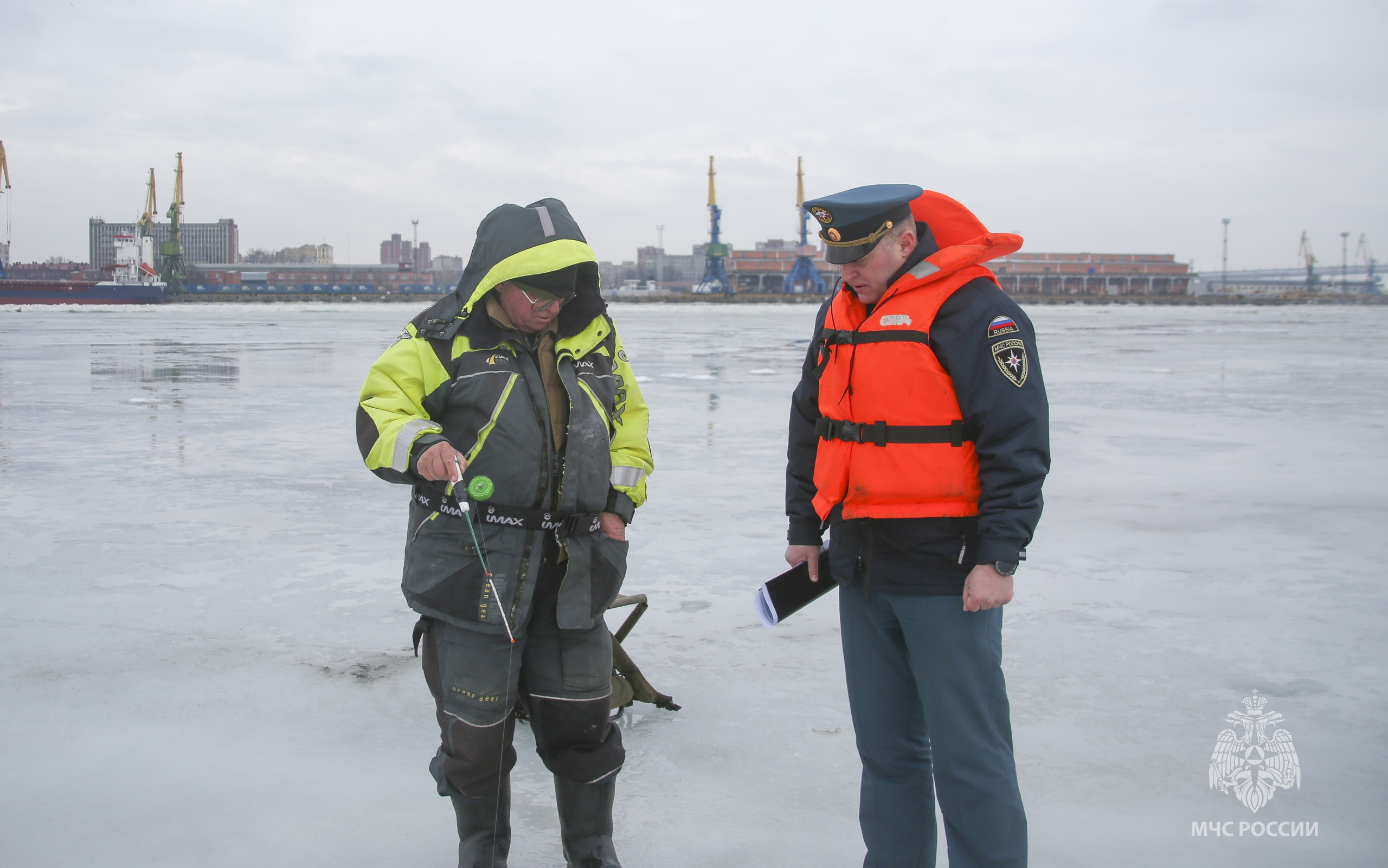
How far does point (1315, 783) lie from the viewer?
2.45m

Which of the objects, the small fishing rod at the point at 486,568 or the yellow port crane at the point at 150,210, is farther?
the yellow port crane at the point at 150,210

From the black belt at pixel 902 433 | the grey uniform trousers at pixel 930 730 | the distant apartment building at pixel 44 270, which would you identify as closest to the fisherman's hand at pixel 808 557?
the grey uniform trousers at pixel 930 730

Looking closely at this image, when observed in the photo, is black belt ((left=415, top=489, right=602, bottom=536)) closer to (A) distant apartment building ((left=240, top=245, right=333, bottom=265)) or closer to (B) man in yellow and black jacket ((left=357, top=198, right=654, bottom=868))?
(B) man in yellow and black jacket ((left=357, top=198, right=654, bottom=868))

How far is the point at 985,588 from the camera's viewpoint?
185 cm

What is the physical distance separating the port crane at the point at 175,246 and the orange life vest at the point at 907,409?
292 feet

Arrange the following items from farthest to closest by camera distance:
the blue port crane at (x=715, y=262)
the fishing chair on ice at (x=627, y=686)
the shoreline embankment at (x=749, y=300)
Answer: the blue port crane at (x=715, y=262) → the shoreline embankment at (x=749, y=300) → the fishing chair on ice at (x=627, y=686)

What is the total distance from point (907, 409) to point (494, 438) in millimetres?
826

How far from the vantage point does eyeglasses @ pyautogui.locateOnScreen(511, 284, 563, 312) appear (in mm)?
2133

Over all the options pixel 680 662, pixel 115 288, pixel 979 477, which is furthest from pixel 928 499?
pixel 115 288

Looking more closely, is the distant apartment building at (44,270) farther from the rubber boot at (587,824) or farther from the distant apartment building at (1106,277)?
the rubber boot at (587,824)

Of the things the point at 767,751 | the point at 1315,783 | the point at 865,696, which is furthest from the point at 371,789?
the point at 1315,783

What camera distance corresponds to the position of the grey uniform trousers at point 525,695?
2.11 m

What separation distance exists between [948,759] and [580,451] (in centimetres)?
94

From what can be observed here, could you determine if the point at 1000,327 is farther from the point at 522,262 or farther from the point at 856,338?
the point at 522,262
